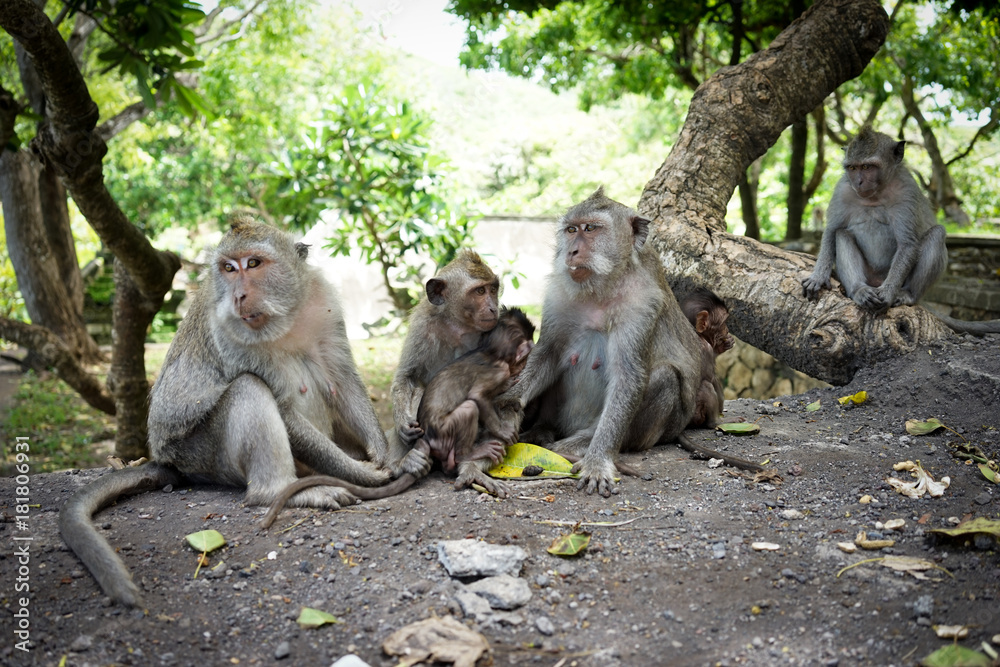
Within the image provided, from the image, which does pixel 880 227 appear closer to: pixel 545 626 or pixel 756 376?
pixel 756 376

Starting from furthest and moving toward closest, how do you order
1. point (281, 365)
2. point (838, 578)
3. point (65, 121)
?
1. point (65, 121)
2. point (281, 365)
3. point (838, 578)

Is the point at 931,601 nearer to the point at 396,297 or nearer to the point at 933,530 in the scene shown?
the point at 933,530

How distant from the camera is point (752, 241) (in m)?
6.49

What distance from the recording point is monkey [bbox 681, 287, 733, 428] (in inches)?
205

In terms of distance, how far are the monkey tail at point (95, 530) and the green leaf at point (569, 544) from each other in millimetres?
1694

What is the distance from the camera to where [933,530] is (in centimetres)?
328

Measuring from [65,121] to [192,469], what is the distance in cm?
250

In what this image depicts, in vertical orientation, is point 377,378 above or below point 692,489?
below

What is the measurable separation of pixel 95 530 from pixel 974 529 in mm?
3858

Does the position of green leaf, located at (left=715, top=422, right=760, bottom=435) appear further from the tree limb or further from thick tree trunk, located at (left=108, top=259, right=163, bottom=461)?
the tree limb

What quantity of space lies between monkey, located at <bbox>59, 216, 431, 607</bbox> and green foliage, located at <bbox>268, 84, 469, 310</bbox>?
395 centimetres

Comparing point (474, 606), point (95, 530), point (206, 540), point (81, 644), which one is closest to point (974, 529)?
point (474, 606)

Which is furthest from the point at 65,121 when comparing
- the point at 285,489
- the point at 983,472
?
the point at 983,472

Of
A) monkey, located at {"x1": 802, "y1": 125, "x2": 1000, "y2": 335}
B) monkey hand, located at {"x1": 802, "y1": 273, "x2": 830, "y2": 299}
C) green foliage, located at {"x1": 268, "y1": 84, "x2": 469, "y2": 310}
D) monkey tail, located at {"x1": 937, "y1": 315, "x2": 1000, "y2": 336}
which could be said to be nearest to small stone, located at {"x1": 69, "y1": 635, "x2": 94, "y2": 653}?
monkey hand, located at {"x1": 802, "y1": 273, "x2": 830, "y2": 299}
